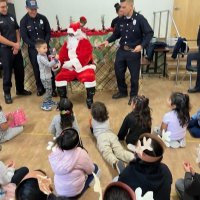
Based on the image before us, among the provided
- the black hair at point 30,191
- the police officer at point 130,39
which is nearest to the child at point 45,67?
the police officer at point 130,39

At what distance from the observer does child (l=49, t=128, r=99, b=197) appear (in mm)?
1767

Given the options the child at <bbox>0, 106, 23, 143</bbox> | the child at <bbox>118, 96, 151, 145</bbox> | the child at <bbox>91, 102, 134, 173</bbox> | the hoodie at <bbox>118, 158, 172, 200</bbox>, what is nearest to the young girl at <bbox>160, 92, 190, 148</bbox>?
the child at <bbox>118, 96, 151, 145</bbox>

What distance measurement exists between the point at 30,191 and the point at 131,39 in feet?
9.54

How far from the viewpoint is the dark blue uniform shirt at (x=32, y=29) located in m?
3.81

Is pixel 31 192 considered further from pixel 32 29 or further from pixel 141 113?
pixel 32 29

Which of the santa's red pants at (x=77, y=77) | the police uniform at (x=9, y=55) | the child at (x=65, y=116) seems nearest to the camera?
the child at (x=65, y=116)

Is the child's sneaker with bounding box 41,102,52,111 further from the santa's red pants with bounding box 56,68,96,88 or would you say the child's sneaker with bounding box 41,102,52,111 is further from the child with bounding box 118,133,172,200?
the child with bounding box 118,133,172,200

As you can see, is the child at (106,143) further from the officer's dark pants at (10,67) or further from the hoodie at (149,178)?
the officer's dark pants at (10,67)

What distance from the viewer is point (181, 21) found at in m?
6.05

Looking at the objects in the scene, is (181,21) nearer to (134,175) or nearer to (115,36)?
(115,36)

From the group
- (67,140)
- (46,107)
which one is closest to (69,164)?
(67,140)

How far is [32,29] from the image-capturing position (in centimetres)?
384

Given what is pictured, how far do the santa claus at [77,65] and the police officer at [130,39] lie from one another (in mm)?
408

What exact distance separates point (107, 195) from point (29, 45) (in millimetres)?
3260
